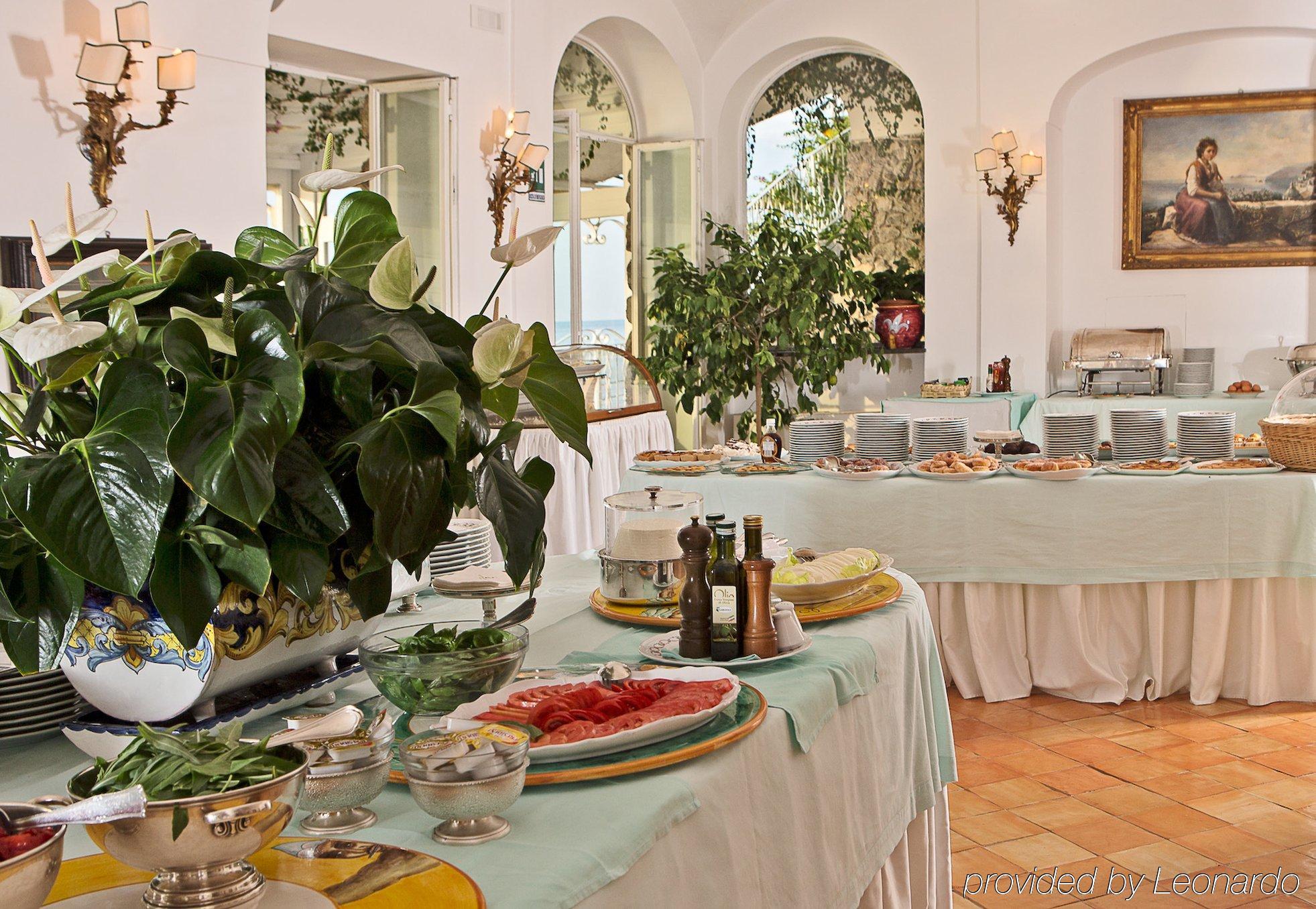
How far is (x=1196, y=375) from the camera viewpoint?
694 cm

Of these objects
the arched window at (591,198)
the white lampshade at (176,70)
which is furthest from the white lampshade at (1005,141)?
the white lampshade at (176,70)

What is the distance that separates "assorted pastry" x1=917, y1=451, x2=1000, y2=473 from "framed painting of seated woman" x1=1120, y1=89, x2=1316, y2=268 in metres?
4.41

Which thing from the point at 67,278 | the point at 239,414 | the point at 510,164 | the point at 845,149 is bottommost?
the point at 239,414

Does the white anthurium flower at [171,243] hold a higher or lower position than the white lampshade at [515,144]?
lower

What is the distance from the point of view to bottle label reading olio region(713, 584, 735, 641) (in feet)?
4.97

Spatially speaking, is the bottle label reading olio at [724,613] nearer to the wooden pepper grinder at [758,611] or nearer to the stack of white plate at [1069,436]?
the wooden pepper grinder at [758,611]

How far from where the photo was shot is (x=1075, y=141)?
7.80 m

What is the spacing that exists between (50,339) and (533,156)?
228 inches

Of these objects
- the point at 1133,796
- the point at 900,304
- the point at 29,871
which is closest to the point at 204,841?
the point at 29,871

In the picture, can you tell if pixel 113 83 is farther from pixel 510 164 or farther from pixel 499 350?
pixel 499 350

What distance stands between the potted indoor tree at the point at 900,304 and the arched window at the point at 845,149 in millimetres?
103

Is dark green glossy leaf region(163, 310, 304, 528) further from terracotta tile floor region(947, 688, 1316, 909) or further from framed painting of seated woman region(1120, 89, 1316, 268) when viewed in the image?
framed painting of seated woman region(1120, 89, 1316, 268)

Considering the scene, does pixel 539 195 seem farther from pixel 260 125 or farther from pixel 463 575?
pixel 463 575

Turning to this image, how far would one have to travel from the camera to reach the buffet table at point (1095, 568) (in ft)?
12.1
